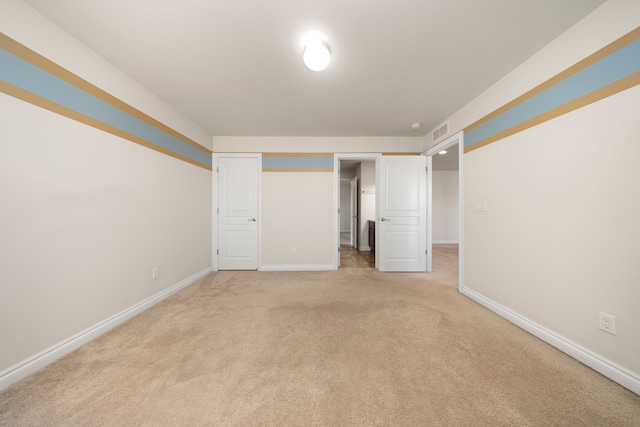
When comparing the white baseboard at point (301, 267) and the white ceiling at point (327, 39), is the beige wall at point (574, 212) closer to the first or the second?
the white ceiling at point (327, 39)

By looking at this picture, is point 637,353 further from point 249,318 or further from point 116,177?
point 116,177

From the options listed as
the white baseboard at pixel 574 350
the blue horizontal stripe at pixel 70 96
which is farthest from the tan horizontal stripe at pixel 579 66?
the blue horizontal stripe at pixel 70 96

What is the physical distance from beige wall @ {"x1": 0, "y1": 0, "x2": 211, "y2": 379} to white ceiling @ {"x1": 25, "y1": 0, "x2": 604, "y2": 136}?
24 cm

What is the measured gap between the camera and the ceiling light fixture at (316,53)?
5.79 ft

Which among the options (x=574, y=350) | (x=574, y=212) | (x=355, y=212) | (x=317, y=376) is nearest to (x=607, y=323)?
(x=574, y=350)

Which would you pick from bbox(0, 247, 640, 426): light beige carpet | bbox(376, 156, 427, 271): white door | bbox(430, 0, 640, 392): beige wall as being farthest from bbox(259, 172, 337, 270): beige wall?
bbox(430, 0, 640, 392): beige wall

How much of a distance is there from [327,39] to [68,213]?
2.50 metres

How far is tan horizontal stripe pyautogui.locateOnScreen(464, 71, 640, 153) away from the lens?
134cm

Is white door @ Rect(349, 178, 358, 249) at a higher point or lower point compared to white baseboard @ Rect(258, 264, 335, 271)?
higher

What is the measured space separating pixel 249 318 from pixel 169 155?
2315 millimetres

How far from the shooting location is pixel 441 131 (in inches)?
132

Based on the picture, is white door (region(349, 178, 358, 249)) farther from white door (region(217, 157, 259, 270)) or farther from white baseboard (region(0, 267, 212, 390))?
white baseboard (region(0, 267, 212, 390))

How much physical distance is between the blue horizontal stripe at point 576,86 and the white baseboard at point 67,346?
4.28 metres

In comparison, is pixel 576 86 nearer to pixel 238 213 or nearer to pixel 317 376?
pixel 317 376
